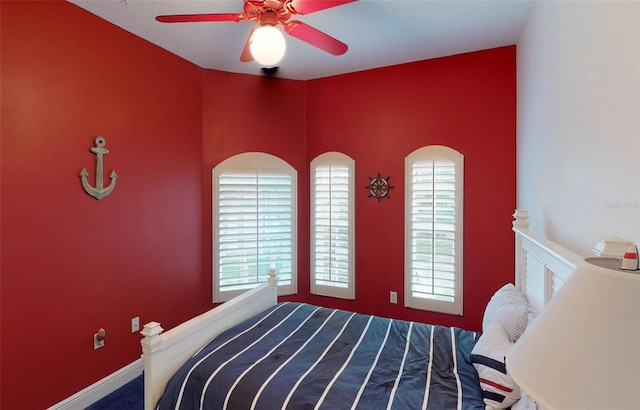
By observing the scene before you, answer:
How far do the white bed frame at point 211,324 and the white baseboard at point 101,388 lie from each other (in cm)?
112

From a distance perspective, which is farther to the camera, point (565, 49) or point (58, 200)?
point (58, 200)

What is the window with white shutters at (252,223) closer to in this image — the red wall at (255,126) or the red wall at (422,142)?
the red wall at (255,126)

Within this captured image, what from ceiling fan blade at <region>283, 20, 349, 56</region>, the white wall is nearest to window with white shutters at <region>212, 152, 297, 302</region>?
ceiling fan blade at <region>283, 20, 349, 56</region>

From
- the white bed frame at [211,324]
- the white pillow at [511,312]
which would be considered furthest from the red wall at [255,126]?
the white pillow at [511,312]

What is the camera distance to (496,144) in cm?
305

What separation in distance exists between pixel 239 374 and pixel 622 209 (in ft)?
5.46

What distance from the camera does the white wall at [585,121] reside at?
3.25 feet

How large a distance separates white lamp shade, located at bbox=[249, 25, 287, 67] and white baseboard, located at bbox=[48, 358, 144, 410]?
2640 millimetres

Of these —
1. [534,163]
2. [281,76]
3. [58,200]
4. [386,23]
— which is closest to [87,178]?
[58,200]

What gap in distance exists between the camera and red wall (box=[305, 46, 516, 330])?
9.98ft

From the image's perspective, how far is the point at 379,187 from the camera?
351 cm

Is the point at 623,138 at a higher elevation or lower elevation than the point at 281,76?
lower

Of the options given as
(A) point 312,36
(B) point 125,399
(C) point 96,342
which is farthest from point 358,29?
(B) point 125,399

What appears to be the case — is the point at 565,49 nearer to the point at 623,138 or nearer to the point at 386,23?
the point at 623,138
